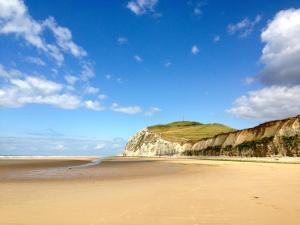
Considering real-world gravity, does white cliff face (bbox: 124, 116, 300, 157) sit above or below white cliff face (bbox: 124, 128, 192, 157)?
below

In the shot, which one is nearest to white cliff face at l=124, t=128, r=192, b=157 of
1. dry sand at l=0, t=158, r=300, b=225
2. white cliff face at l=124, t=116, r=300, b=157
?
white cliff face at l=124, t=116, r=300, b=157

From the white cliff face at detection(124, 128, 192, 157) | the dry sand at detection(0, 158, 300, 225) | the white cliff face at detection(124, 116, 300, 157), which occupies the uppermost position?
the white cliff face at detection(124, 128, 192, 157)

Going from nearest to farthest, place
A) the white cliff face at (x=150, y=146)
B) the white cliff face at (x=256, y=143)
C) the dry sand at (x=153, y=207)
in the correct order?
the dry sand at (x=153, y=207)
the white cliff face at (x=256, y=143)
the white cliff face at (x=150, y=146)

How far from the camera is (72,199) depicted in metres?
10.1

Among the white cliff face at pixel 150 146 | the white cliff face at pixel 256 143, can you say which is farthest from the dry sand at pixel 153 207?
the white cliff face at pixel 150 146

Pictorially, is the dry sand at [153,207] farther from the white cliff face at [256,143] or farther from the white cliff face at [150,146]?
the white cliff face at [150,146]

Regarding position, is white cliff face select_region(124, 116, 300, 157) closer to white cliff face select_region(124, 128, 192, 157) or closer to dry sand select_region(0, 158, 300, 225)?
white cliff face select_region(124, 128, 192, 157)

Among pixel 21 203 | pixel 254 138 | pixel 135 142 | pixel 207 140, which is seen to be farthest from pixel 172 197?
pixel 135 142

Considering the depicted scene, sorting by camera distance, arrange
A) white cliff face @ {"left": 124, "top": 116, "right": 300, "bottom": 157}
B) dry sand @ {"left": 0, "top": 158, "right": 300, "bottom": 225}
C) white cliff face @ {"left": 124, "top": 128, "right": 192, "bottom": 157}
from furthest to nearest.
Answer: white cliff face @ {"left": 124, "top": 128, "right": 192, "bottom": 157}, white cliff face @ {"left": 124, "top": 116, "right": 300, "bottom": 157}, dry sand @ {"left": 0, "top": 158, "right": 300, "bottom": 225}

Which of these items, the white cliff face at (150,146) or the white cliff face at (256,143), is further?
the white cliff face at (150,146)

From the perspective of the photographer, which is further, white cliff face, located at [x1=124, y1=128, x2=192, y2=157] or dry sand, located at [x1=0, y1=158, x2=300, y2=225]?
white cliff face, located at [x1=124, y1=128, x2=192, y2=157]

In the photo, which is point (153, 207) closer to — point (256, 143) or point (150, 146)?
point (256, 143)

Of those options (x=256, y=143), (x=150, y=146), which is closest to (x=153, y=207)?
(x=256, y=143)

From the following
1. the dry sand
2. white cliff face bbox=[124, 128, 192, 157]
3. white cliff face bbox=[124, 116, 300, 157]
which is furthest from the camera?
white cliff face bbox=[124, 128, 192, 157]
